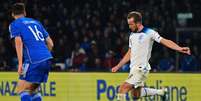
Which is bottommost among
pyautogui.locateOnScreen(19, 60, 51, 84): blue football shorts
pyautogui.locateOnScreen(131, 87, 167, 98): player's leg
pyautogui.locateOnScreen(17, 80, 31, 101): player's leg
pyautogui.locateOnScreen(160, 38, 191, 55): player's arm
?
pyautogui.locateOnScreen(131, 87, 167, 98): player's leg

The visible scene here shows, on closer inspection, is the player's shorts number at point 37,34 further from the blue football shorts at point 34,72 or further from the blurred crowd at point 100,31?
the blurred crowd at point 100,31

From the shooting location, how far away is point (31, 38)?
9.40 metres

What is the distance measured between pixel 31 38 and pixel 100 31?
9.02 m

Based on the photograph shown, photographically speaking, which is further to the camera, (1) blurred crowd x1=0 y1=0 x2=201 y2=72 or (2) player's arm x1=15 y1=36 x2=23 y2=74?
(1) blurred crowd x1=0 y1=0 x2=201 y2=72

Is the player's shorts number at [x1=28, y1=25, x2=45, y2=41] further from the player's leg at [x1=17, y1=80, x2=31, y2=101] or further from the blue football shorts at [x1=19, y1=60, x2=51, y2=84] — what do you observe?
the player's leg at [x1=17, y1=80, x2=31, y2=101]

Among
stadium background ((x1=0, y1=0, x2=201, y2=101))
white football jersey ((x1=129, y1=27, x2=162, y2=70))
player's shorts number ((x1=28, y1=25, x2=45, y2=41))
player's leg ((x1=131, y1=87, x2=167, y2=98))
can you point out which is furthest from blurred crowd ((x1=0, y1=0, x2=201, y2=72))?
player's shorts number ((x1=28, y1=25, x2=45, y2=41))

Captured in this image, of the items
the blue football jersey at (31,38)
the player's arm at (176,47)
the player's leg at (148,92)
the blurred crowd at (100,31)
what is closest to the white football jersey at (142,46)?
the player's arm at (176,47)

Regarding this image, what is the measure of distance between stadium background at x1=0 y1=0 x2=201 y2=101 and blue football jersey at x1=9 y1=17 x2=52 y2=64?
412cm

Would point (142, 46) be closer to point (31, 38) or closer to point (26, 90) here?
point (31, 38)

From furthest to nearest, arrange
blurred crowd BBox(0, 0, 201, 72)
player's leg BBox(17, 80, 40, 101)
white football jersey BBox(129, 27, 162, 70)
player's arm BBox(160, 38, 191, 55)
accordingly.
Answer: blurred crowd BBox(0, 0, 201, 72) < white football jersey BBox(129, 27, 162, 70) < player's arm BBox(160, 38, 191, 55) < player's leg BBox(17, 80, 40, 101)

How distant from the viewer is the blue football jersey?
30.6ft

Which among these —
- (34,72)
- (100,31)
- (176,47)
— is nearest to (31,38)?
(34,72)

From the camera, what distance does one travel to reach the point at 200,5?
1834cm

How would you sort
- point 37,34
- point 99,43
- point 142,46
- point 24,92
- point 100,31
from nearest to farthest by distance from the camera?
point 24,92, point 37,34, point 142,46, point 99,43, point 100,31
